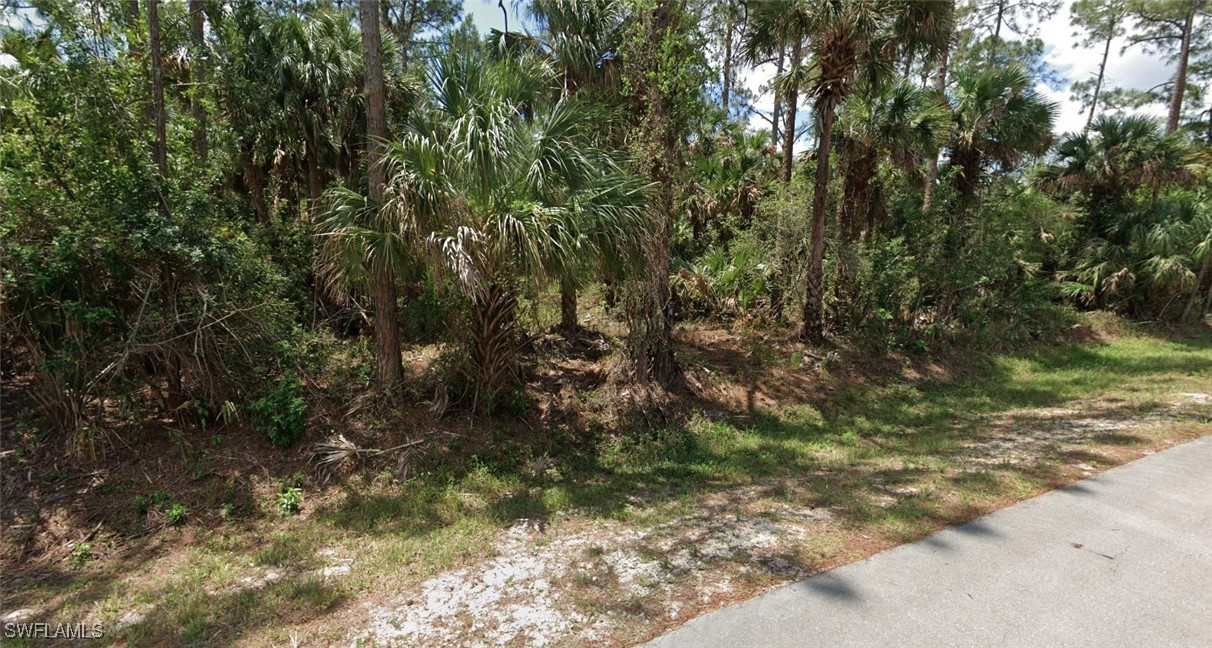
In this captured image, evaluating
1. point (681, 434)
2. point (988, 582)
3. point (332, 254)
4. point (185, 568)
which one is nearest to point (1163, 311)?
point (681, 434)

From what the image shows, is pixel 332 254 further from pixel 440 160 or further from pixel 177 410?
pixel 177 410

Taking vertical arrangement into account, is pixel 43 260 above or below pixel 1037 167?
below

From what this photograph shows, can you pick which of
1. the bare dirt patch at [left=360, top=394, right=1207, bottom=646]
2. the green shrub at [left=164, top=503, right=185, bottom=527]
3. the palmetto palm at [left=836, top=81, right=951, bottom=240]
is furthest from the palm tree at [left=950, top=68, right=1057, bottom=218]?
the green shrub at [left=164, top=503, right=185, bottom=527]

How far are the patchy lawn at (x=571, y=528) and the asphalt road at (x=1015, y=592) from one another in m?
0.26

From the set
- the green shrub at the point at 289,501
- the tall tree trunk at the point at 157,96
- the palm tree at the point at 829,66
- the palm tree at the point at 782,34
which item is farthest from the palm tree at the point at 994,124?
the tall tree trunk at the point at 157,96

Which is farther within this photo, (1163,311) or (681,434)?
(1163,311)

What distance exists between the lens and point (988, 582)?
360cm

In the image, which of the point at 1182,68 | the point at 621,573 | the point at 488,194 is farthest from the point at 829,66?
the point at 1182,68

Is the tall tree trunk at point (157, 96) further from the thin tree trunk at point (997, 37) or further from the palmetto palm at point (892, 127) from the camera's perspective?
the thin tree trunk at point (997, 37)

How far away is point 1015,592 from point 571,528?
331 cm

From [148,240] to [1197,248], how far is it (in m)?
23.8

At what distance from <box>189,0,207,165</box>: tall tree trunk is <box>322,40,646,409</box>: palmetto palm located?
A: 4.28 metres

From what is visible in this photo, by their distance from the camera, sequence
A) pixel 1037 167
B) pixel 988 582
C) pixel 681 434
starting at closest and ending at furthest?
pixel 988 582, pixel 681 434, pixel 1037 167

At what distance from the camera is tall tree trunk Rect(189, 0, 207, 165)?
8.53m
